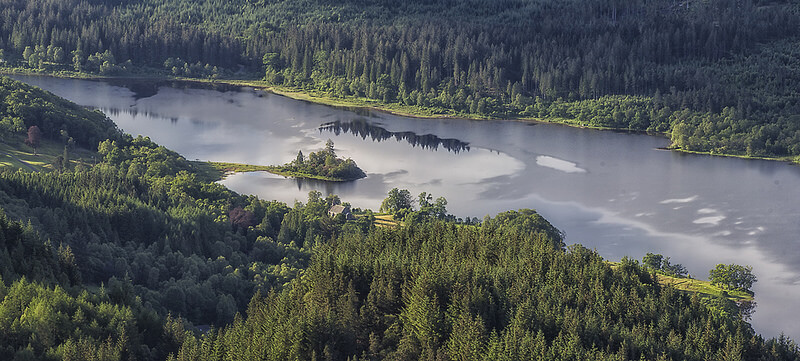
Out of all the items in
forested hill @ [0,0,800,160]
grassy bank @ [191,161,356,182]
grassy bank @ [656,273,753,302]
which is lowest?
grassy bank @ [191,161,356,182]

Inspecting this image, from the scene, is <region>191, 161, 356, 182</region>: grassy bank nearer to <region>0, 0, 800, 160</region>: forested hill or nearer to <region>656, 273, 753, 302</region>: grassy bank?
<region>656, 273, 753, 302</region>: grassy bank

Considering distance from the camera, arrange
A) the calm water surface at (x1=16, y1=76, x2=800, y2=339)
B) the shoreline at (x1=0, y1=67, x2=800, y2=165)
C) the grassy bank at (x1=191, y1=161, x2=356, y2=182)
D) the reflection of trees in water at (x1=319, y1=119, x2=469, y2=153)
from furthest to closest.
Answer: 1. the reflection of trees in water at (x1=319, y1=119, x2=469, y2=153)
2. the shoreline at (x1=0, y1=67, x2=800, y2=165)
3. the grassy bank at (x1=191, y1=161, x2=356, y2=182)
4. the calm water surface at (x1=16, y1=76, x2=800, y2=339)

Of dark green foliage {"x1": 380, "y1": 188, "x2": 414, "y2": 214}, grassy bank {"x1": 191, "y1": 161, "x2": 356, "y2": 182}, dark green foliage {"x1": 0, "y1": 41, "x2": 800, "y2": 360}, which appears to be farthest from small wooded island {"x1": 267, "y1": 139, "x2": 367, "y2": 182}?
dark green foliage {"x1": 0, "y1": 41, "x2": 800, "y2": 360}

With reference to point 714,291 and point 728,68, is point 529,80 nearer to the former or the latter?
point 728,68

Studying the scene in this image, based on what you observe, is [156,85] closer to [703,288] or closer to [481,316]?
[703,288]

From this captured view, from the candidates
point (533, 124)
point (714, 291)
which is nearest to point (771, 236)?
point (714, 291)

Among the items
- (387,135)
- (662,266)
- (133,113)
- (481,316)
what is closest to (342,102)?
(387,135)
